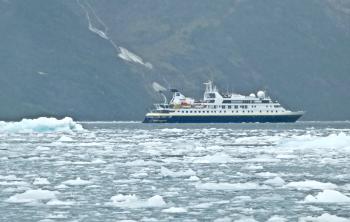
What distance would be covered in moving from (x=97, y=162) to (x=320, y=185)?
16.8 m

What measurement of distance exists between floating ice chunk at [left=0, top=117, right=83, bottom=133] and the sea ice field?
137 feet

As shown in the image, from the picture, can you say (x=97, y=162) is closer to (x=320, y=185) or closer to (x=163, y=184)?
(x=163, y=184)

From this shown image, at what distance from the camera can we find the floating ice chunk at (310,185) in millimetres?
38503

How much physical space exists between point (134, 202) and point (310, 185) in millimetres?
8315

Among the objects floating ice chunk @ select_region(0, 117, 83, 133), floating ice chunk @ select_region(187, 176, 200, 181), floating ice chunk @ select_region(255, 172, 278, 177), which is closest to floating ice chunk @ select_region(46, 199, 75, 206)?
floating ice chunk @ select_region(187, 176, 200, 181)

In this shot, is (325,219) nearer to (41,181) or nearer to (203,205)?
(203,205)

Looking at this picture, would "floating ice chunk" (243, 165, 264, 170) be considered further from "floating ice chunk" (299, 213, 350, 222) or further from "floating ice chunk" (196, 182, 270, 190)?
"floating ice chunk" (299, 213, 350, 222)

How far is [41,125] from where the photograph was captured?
106m

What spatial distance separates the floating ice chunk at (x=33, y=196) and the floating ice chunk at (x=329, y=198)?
359 inches

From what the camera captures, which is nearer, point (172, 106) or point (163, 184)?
point (163, 184)

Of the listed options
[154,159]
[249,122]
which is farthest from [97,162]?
[249,122]

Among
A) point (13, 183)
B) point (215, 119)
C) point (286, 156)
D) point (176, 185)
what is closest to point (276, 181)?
point (176, 185)

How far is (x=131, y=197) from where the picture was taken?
34844 millimetres

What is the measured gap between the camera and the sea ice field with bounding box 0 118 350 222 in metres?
31.9
